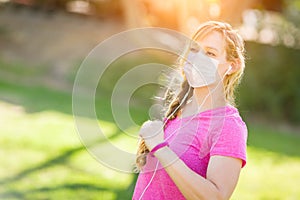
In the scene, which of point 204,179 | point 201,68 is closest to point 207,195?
point 204,179

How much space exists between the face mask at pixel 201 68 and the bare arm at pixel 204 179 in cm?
25

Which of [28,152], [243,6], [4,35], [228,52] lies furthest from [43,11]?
[228,52]

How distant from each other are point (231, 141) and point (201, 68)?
24cm

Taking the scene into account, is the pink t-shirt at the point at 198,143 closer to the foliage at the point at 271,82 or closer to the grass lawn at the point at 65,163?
the grass lawn at the point at 65,163

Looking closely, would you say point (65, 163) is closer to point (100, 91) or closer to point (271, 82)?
point (100, 91)

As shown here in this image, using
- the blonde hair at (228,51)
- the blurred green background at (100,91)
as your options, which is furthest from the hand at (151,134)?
the blurred green background at (100,91)

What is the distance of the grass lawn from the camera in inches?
230

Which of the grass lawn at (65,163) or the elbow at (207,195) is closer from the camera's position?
the elbow at (207,195)

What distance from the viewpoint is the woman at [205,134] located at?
202cm

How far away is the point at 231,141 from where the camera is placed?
207cm

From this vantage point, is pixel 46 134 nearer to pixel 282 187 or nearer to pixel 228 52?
pixel 282 187

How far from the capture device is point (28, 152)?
693cm

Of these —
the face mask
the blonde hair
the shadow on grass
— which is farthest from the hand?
the shadow on grass

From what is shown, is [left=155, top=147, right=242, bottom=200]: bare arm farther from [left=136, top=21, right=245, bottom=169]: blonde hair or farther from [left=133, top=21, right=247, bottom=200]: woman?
[left=136, top=21, right=245, bottom=169]: blonde hair
